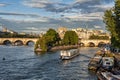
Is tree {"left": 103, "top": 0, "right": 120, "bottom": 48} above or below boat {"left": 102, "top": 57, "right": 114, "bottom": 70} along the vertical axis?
above

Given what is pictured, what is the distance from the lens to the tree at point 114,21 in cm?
6825

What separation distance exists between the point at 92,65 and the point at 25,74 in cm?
1202

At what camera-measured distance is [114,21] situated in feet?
243

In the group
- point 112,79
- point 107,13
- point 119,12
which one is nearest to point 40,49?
point 107,13

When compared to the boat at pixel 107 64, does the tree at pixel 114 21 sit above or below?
above

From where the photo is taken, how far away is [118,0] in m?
65.8

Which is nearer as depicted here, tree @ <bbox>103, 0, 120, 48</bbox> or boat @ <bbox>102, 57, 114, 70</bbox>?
boat @ <bbox>102, 57, 114, 70</bbox>

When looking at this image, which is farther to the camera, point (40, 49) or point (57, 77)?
point (40, 49)

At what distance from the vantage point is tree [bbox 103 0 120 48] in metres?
68.2

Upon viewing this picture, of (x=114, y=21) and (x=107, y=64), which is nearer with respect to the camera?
(x=107, y=64)

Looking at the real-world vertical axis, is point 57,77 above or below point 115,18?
below

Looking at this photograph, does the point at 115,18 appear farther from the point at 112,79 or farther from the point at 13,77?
the point at 112,79

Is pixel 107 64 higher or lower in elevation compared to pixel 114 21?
lower

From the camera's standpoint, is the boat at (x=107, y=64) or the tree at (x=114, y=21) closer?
the boat at (x=107, y=64)
